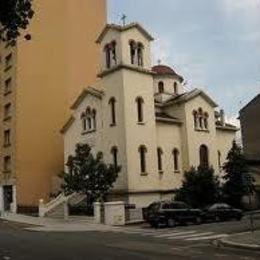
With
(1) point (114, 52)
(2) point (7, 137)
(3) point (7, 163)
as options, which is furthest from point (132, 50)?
(3) point (7, 163)

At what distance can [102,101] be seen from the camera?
54562mm

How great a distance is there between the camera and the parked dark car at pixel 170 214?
131 ft

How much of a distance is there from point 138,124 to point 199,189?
7.54 m

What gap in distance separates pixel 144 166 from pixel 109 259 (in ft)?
108

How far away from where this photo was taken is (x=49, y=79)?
6259cm

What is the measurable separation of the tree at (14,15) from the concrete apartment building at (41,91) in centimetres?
4349

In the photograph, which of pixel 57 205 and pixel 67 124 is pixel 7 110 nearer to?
pixel 67 124

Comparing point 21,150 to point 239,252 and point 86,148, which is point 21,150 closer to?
point 86,148

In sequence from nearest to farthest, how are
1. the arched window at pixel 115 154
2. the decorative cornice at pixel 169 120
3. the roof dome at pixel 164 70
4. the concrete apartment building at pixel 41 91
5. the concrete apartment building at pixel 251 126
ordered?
the arched window at pixel 115 154, the decorative cornice at pixel 169 120, the concrete apartment building at pixel 41 91, the roof dome at pixel 164 70, the concrete apartment building at pixel 251 126

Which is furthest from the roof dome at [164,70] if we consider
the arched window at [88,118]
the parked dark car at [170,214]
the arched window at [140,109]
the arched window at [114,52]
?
the parked dark car at [170,214]

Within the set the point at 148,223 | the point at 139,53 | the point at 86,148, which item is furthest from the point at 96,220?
the point at 139,53

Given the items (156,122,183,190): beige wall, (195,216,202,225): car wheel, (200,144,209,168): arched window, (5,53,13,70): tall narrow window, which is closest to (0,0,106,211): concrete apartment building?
(5,53,13,70): tall narrow window

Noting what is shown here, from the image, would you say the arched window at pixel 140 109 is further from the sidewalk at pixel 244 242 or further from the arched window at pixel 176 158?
the sidewalk at pixel 244 242

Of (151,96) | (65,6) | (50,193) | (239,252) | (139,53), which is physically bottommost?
(239,252)
